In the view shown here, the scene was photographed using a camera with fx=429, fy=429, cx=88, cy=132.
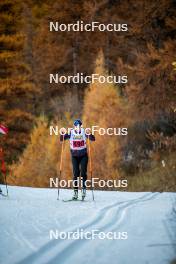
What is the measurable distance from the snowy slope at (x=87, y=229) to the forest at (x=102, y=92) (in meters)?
7.72

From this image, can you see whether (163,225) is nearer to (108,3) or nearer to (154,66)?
(154,66)

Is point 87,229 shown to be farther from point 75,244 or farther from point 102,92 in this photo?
point 102,92

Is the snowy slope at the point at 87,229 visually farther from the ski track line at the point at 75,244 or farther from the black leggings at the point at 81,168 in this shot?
the black leggings at the point at 81,168

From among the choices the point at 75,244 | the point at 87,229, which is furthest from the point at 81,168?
the point at 75,244

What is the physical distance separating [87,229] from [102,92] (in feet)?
52.7

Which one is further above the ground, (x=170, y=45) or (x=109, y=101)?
(x=170, y=45)

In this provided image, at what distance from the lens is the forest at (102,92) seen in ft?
62.7

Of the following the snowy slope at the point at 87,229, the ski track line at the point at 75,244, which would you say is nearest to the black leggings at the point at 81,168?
the snowy slope at the point at 87,229

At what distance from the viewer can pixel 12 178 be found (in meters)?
25.8

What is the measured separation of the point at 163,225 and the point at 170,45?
40.0 feet

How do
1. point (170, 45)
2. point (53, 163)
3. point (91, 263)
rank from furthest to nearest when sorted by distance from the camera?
point (53, 163) < point (170, 45) < point (91, 263)

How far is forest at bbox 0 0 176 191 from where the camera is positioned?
19109 mm

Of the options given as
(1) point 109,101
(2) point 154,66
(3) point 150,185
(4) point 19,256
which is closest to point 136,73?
(2) point 154,66

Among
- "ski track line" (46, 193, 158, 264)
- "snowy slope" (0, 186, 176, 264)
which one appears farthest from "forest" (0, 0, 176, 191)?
"ski track line" (46, 193, 158, 264)
